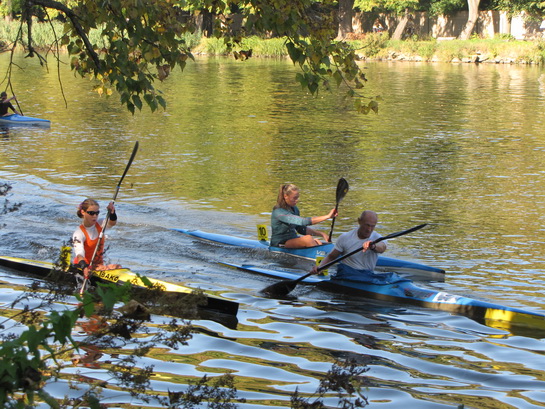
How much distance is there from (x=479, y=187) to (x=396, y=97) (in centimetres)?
1661

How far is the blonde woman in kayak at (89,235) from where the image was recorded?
9.23 m

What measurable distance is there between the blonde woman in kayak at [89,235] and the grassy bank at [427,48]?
42238 millimetres

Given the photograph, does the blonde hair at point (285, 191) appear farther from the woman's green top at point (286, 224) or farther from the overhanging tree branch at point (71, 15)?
the overhanging tree branch at point (71, 15)

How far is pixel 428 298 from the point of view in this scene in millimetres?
9227

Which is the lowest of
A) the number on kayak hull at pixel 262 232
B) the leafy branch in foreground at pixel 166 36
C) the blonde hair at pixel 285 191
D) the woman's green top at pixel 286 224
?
the number on kayak hull at pixel 262 232

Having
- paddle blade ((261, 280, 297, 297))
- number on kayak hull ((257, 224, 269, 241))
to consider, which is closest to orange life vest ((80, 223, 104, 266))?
paddle blade ((261, 280, 297, 297))

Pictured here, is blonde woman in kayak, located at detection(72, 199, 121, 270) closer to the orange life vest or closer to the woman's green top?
the orange life vest

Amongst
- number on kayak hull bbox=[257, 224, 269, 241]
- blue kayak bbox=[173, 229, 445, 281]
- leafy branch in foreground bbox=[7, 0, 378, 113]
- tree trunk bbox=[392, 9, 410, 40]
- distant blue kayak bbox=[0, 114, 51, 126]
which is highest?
tree trunk bbox=[392, 9, 410, 40]

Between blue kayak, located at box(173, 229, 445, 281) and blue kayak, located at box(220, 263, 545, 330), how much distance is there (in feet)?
3.54

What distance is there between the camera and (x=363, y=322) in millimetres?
8703

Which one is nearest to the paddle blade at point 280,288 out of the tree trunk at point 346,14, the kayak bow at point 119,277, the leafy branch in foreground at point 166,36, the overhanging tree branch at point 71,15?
the kayak bow at point 119,277

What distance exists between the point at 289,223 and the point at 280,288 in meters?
1.74

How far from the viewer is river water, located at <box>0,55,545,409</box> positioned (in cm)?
713

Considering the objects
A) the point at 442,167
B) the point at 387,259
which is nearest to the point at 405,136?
the point at 442,167
